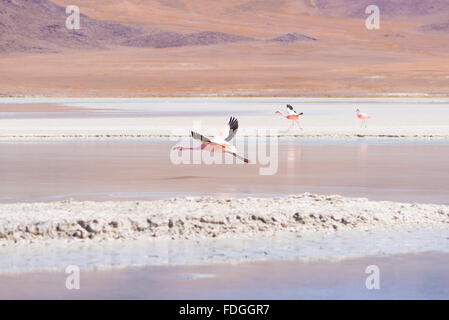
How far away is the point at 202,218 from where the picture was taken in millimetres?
9055

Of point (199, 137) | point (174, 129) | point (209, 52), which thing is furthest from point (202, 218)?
point (209, 52)

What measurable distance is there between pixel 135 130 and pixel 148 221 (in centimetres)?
1567

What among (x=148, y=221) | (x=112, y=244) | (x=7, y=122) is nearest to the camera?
(x=112, y=244)

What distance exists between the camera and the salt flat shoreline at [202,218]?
28.4 ft

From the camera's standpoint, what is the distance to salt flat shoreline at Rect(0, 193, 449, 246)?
8.65 metres

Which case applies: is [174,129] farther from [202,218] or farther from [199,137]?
[202,218]

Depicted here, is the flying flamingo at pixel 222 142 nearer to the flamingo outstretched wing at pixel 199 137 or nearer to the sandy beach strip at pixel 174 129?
the flamingo outstretched wing at pixel 199 137

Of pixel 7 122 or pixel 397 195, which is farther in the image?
pixel 7 122

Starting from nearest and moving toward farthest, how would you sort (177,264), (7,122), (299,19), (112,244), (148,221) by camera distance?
1. (177,264)
2. (112,244)
3. (148,221)
4. (7,122)
5. (299,19)

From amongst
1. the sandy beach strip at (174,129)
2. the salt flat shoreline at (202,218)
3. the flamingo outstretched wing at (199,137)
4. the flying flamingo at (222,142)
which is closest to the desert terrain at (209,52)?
the sandy beach strip at (174,129)

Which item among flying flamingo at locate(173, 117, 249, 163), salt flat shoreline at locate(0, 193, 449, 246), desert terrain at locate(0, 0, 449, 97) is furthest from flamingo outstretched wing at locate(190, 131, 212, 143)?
desert terrain at locate(0, 0, 449, 97)
